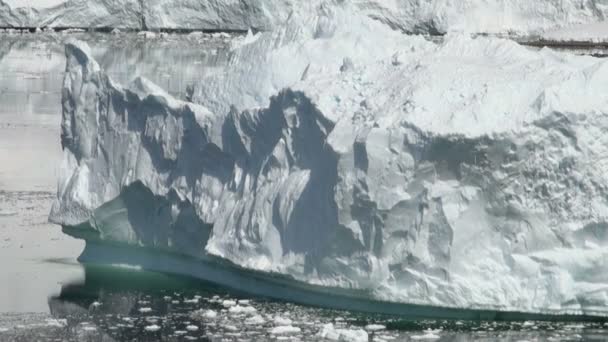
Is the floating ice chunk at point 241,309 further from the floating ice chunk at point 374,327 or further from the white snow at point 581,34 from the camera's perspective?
the white snow at point 581,34

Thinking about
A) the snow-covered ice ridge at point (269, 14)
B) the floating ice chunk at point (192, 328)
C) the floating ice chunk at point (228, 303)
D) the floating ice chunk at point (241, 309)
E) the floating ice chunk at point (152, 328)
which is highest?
the snow-covered ice ridge at point (269, 14)

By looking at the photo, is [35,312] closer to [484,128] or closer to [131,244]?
[131,244]

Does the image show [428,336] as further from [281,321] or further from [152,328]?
[152,328]

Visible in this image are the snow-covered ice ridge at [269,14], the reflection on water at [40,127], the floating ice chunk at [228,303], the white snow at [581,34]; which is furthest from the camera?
the white snow at [581,34]

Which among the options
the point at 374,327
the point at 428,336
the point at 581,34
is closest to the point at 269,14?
the point at 581,34

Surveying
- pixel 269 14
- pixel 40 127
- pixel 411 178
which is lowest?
pixel 411 178

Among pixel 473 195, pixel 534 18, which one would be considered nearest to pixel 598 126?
pixel 473 195

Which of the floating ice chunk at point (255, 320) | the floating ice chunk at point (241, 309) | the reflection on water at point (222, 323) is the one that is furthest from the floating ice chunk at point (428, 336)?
the floating ice chunk at point (241, 309)
